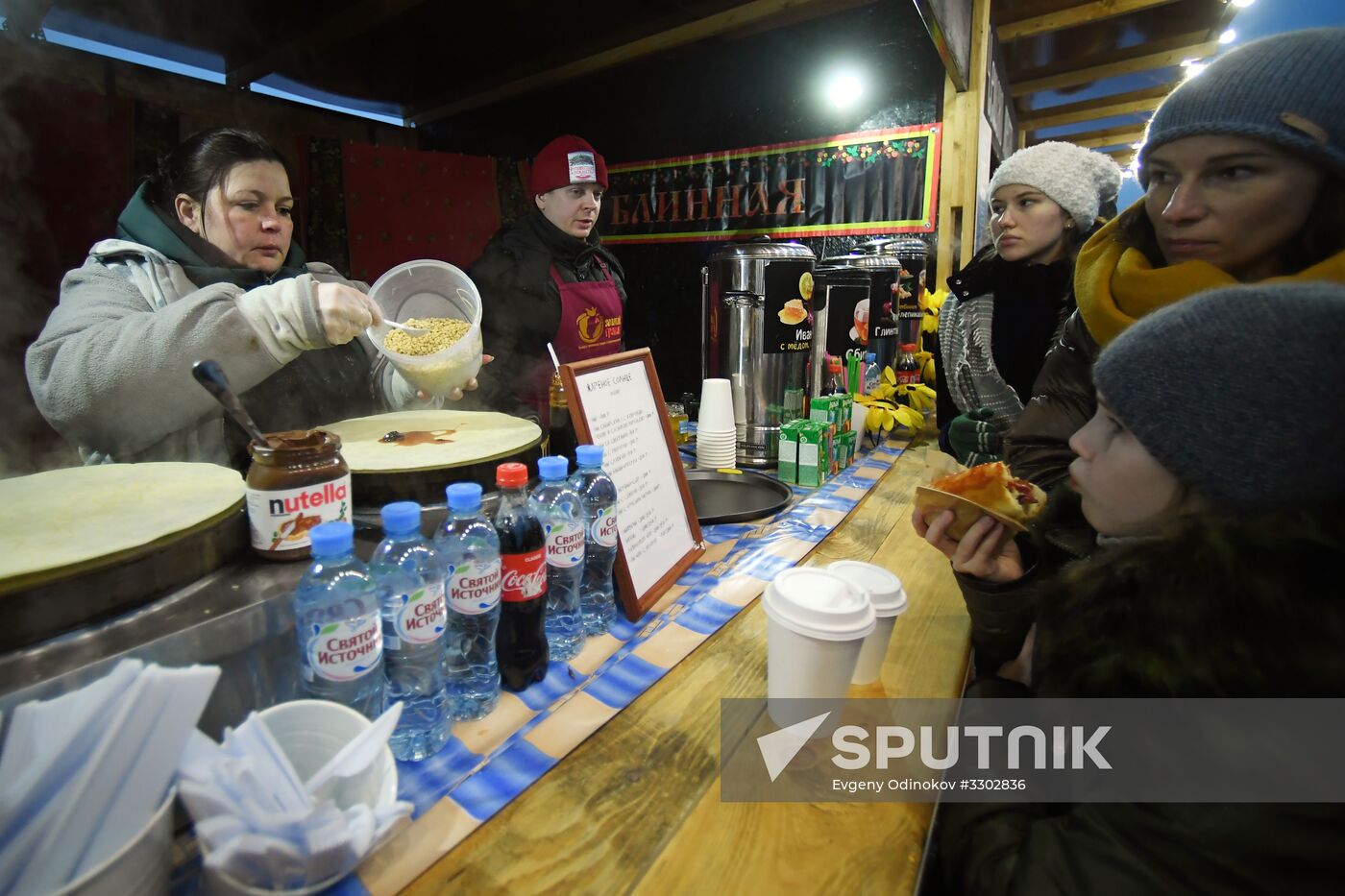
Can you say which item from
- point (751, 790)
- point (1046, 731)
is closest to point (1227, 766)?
point (1046, 731)

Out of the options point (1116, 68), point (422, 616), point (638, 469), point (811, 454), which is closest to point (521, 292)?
point (811, 454)

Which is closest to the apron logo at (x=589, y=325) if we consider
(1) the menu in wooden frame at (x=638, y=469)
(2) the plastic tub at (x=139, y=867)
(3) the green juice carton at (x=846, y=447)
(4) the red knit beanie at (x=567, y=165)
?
(4) the red knit beanie at (x=567, y=165)

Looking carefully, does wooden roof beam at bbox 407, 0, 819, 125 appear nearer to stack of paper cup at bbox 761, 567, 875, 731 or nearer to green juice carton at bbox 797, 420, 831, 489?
green juice carton at bbox 797, 420, 831, 489

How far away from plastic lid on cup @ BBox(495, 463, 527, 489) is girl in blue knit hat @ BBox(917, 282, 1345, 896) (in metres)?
0.74

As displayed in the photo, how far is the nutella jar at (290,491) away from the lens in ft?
2.81

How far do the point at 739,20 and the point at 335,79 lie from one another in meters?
3.41

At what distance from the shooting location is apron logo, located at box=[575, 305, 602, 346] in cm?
316

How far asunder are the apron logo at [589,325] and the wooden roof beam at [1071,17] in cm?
356

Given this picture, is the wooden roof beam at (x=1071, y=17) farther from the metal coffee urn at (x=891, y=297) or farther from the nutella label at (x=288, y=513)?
the nutella label at (x=288, y=513)

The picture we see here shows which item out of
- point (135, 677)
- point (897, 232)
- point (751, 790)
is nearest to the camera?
point (135, 677)

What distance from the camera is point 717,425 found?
6.79 ft

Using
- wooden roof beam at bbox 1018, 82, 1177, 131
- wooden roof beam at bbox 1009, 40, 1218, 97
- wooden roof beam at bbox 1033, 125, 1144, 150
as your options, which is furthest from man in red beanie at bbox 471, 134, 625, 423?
wooden roof beam at bbox 1033, 125, 1144, 150

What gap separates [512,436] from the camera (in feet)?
4.21

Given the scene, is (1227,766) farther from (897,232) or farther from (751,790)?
(897,232)
